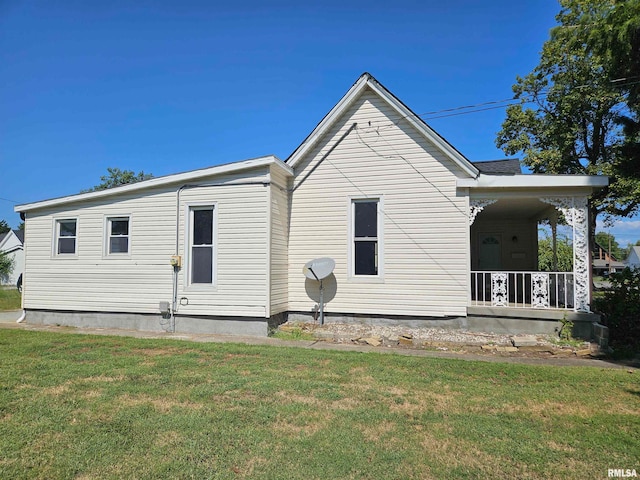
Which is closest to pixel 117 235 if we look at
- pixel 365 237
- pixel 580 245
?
pixel 365 237

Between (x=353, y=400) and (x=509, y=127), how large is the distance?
76.0ft

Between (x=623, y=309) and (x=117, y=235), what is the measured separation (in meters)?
12.5

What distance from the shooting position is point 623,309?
8.87 meters

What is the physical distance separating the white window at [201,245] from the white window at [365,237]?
3529mm

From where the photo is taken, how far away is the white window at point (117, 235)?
10664mm

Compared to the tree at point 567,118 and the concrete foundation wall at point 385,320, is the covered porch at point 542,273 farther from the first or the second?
the tree at point 567,118

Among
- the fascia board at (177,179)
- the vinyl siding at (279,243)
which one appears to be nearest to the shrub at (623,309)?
the vinyl siding at (279,243)

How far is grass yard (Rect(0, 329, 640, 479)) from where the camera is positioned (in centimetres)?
322

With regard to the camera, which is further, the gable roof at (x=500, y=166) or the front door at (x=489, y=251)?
the front door at (x=489, y=251)

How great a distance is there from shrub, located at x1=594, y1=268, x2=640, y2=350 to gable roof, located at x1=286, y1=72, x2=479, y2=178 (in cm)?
435

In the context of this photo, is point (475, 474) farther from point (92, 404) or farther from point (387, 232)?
point (387, 232)

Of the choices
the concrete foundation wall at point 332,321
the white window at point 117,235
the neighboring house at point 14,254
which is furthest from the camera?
the neighboring house at point 14,254

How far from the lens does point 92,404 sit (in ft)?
15.0

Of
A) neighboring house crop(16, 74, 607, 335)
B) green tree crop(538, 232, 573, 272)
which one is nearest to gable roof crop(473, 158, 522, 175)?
neighboring house crop(16, 74, 607, 335)
